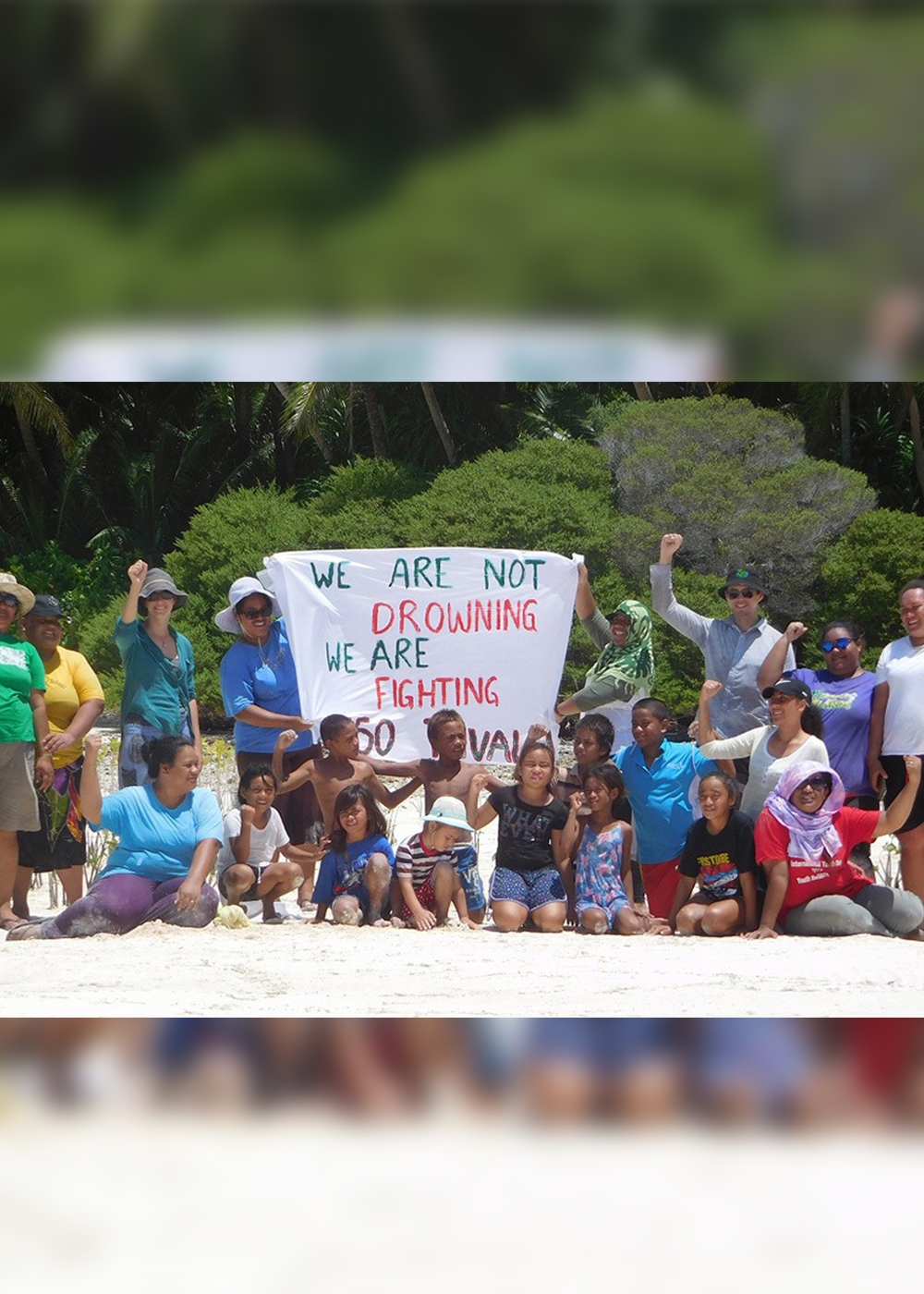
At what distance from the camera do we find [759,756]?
21.1 ft

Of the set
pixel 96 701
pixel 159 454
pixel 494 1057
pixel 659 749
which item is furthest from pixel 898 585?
pixel 494 1057

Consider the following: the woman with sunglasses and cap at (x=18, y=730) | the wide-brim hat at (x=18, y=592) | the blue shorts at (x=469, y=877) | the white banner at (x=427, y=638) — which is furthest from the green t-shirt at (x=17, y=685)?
the blue shorts at (x=469, y=877)

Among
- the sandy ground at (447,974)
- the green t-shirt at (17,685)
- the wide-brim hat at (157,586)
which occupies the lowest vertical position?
the sandy ground at (447,974)

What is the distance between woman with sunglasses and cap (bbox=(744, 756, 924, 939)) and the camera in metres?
6.09

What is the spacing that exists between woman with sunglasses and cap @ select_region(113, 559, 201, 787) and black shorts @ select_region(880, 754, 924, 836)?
2.97 meters

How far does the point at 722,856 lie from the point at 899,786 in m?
0.81

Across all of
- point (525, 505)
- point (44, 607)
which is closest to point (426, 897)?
point (44, 607)

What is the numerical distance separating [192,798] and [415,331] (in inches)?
210

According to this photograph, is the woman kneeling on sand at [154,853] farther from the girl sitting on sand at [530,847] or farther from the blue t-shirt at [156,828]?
the girl sitting on sand at [530,847]

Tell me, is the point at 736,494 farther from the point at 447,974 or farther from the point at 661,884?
the point at 447,974

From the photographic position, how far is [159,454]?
22422 millimetres

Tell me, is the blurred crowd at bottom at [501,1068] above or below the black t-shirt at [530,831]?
above

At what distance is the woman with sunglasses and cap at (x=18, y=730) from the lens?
253 inches

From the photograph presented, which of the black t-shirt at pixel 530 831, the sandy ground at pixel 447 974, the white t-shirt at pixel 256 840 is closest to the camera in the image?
the sandy ground at pixel 447 974
